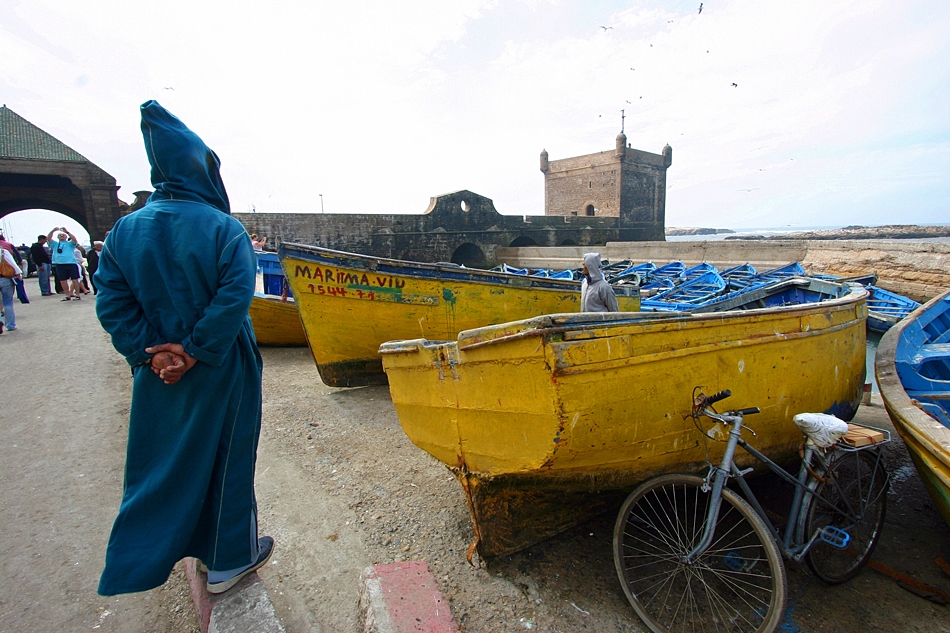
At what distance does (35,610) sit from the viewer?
196 cm

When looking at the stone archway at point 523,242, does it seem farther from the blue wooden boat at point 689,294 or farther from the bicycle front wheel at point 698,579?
the bicycle front wheel at point 698,579

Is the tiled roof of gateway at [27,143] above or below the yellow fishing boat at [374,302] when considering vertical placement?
above

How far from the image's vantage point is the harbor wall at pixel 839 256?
313 inches

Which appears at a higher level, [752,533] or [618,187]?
[618,187]

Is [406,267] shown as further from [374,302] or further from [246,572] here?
[246,572]

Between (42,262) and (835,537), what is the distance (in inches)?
635

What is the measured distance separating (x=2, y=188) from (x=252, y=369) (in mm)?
29219

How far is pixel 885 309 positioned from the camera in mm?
6105

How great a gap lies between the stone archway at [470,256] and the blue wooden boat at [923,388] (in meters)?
18.2

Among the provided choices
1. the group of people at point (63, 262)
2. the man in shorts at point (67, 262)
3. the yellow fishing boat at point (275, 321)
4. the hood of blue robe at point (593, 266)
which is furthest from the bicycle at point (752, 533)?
the man in shorts at point (67, 262)

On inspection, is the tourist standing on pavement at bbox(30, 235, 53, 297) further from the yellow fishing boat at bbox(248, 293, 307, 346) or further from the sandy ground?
the sandy ground

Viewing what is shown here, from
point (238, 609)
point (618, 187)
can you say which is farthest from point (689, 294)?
point (618, 187)

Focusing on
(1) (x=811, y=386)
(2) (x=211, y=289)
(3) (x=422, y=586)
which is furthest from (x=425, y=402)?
(1) (x=811, y=386)

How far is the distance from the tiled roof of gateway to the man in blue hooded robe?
2402cm
